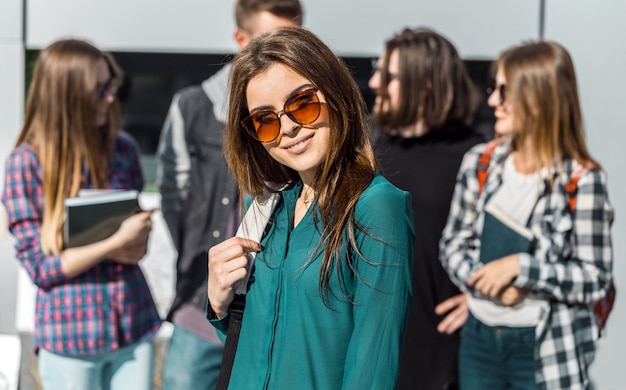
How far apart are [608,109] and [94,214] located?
9.27ft

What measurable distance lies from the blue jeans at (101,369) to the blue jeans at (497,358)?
120 centimetres

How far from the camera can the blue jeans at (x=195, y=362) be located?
3.53m

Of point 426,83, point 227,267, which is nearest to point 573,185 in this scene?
point 426,83

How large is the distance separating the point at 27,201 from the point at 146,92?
2251mm

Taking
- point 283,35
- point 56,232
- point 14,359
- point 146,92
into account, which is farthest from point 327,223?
point 146,92

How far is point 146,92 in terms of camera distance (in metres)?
5.38

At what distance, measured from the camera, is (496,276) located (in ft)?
10.2

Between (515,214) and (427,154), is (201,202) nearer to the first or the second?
(427,154)

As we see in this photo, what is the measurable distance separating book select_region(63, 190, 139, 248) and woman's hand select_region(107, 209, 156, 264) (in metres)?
0.03

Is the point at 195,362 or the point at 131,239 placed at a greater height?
the point at 131,239

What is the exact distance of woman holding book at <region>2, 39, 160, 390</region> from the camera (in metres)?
3.24

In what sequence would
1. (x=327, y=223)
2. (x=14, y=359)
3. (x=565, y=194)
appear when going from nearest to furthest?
(x=327, y=223)
(x=565, y=194)
(x=14, y=359)

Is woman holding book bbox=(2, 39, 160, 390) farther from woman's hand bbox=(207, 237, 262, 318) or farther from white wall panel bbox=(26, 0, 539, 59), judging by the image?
white wall panel bbox=(26, 0, 539, 59)

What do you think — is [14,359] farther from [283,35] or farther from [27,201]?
[283,35]
